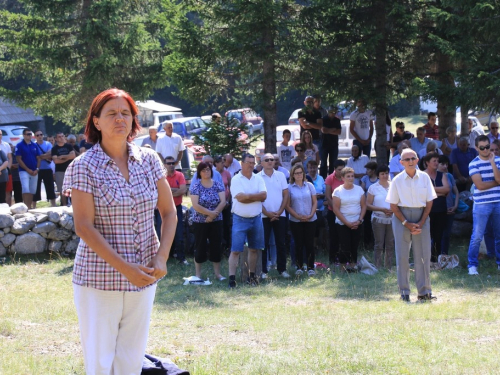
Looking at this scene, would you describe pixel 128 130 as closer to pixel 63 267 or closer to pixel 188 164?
pixel 63 267

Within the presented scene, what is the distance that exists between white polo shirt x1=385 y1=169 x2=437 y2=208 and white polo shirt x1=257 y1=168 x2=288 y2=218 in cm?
285

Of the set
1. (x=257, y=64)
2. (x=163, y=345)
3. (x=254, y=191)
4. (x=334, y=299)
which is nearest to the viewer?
(x=163, y=345)

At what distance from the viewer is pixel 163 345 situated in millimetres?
6496

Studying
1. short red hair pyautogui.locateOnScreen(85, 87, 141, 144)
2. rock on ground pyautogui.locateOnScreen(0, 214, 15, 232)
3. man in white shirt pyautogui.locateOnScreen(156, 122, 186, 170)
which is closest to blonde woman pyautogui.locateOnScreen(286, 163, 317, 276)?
man in white shirt pyautogui.locateOnScreen(156, 122, 186, 170)

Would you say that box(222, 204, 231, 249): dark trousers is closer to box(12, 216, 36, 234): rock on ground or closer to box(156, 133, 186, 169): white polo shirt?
box(156, 133, 186, 169): white polo shirt

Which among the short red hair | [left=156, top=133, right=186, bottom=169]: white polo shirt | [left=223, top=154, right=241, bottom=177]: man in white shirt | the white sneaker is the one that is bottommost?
the white sneaker

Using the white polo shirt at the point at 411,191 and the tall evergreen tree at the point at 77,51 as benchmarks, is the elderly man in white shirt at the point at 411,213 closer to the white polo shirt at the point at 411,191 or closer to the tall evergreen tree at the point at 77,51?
the white polo shirt at the point at 411,191

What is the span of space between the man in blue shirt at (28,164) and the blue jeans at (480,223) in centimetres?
1008

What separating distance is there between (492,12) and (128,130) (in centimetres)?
1066

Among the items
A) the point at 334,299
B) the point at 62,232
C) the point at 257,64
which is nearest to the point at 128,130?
the point at 334,299

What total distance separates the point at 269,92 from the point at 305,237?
15.9 ft

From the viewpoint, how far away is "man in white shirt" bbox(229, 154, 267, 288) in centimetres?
1080

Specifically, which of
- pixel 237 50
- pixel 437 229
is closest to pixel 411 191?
pixel 437 229

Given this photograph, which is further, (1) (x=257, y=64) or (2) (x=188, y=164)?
(2) (x=188, y=164)
